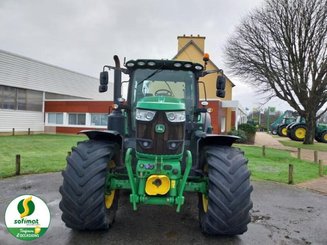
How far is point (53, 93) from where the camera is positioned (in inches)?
1174

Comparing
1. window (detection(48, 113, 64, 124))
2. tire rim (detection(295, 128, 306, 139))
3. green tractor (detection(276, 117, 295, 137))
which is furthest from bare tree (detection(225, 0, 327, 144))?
window (detection(48, 113, 64, 124))

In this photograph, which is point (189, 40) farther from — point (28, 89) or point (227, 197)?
point (227, 197)

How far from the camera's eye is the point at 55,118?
94.6 feet

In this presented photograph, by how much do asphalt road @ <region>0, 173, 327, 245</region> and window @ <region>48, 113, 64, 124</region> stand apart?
22.3m

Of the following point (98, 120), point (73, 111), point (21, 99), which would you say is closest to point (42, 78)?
point (21, 99)

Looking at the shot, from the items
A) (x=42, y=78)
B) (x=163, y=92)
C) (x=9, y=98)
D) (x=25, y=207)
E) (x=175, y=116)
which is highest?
(x=42, y=78)

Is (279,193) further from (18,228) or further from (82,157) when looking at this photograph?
(18,228)

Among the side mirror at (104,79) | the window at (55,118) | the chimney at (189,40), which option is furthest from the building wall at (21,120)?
the side mirror at (104,79)

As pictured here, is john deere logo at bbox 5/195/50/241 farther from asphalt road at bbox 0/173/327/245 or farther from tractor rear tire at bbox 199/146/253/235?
tractor rear tire at bbox 199/146/253/235

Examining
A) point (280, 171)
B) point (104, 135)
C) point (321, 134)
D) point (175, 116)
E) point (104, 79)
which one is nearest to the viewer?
point (175, 116)

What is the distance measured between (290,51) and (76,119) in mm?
18763

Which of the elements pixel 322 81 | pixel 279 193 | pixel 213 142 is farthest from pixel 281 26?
pixel 213 142

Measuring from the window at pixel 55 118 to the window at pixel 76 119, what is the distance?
836mm

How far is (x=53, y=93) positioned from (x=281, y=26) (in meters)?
21.2
